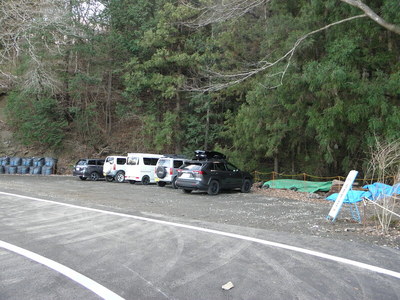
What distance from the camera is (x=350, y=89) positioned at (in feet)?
53.1

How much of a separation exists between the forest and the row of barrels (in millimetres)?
3160

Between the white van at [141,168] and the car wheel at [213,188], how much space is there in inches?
263

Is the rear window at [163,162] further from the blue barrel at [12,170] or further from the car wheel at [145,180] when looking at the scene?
the blue barrel at [12,170]

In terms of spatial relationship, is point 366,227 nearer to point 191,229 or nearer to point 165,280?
Result: point 191,229

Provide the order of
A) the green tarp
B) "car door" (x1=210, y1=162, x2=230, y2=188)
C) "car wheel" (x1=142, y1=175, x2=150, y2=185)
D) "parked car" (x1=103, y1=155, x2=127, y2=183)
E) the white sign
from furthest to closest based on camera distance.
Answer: "parked car" (x1=103, y1=155, x2=127, y2=183) < "car wheel" (x1=142, y1=175, x2=150, y2=185) < the green tarp < "car door" (x1=210, y1=162, x2=230, y2=188) < the white sign

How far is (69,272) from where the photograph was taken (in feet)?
16.6

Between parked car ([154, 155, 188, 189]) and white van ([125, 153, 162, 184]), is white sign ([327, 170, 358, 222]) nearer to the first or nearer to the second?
parked car ([154, 155, 188, 189])

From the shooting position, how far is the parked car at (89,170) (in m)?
25.1

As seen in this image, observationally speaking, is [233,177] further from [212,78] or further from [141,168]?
[212,78]

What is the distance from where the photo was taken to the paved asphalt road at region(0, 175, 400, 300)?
4469 mm

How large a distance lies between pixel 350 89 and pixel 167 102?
19378 mm

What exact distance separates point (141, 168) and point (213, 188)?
682 centimetres

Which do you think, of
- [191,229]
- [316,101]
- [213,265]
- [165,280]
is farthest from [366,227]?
[316,101]

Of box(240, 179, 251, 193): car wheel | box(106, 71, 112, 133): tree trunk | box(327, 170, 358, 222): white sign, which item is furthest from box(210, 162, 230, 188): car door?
box(106, 71, 112, 133): tree trunk
